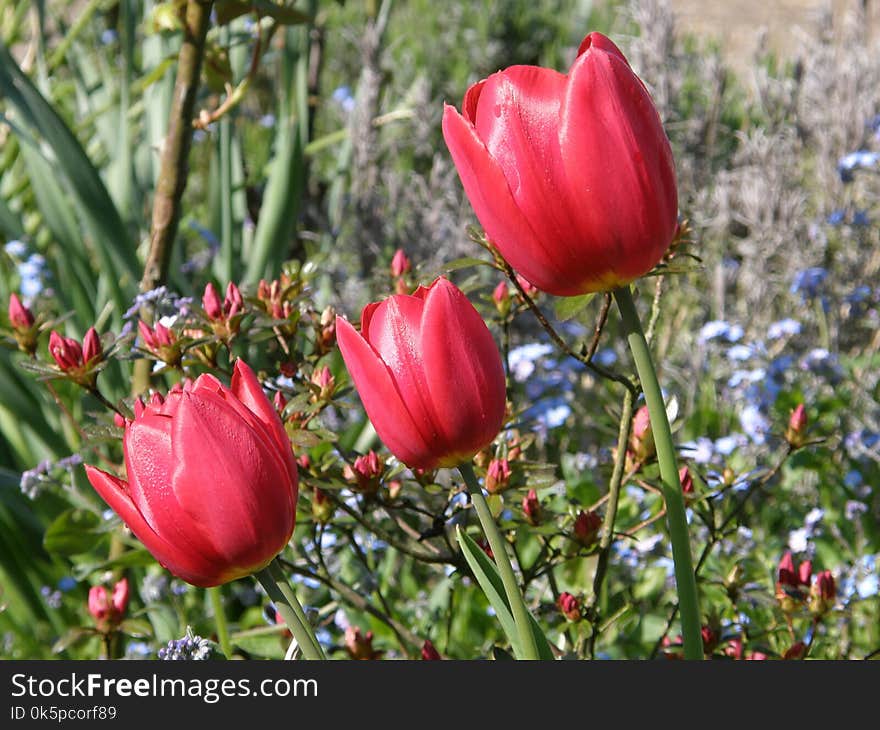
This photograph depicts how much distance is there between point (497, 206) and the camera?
60 centimetres

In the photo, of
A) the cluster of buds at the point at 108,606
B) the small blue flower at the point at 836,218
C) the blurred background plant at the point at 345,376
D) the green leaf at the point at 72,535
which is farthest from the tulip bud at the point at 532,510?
the small blue flower at the point at 836,218

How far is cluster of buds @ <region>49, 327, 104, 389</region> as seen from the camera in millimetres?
1054

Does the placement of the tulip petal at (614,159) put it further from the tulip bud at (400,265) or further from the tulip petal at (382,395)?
the tulip bud at (400,265)

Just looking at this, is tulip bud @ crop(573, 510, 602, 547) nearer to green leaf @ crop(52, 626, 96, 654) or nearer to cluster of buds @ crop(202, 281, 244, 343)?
cluster of buds @ crop(202, 281, 244, 343)

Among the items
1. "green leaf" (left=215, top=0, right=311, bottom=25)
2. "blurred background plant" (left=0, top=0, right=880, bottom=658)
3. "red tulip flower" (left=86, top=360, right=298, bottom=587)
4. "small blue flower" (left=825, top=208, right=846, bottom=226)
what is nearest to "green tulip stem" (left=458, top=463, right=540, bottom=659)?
"red tulip flower" (left=86, top=360, right=298, bottom=587)

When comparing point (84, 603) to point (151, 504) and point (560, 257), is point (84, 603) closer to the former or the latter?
point (151, 504)

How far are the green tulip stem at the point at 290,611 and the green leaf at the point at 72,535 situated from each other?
101 cm

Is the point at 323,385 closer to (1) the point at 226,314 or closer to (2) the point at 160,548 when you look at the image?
(1) the point at 226,314

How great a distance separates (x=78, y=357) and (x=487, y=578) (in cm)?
60

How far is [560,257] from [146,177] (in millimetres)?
2075

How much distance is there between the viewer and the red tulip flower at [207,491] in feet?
1.94

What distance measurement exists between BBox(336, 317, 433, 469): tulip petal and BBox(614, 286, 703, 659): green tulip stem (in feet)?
0.42

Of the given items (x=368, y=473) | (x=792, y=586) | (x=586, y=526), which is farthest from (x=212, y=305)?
(x=792, y=586)

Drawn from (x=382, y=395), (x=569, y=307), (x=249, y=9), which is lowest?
(x=382, y=395)
